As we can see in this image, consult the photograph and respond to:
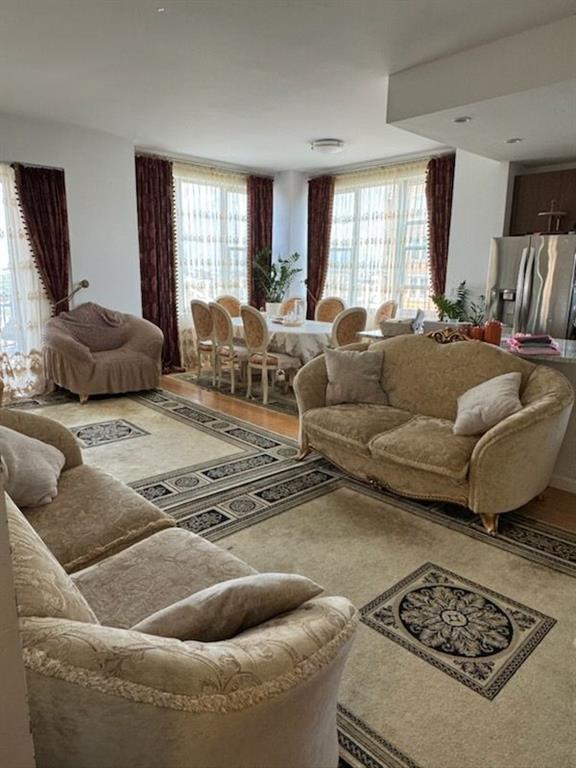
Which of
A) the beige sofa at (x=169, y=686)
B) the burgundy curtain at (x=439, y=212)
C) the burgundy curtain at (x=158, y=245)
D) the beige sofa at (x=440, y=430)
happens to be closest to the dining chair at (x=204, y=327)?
the burgundy curtain at (x=158, y=245)

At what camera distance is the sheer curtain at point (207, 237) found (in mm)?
7102

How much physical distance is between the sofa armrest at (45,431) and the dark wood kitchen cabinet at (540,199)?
5.23 meters

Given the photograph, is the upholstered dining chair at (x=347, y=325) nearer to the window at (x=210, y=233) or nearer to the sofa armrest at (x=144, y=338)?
the sofa armrest at (x=144, y=338)

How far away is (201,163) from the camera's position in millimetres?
7074

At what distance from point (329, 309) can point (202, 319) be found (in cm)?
176

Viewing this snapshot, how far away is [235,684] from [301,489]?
2577 mm

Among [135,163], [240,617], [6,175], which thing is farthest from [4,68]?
[240,617]

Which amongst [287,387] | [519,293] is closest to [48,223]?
[287,387]

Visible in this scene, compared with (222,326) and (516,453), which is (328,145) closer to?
(222,326)

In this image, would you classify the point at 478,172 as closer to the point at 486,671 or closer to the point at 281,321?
the point at 281,321

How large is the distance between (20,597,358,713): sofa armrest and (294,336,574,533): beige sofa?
81.1 inches

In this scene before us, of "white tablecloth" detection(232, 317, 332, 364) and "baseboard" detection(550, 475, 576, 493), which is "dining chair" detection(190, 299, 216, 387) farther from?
"baseboard" detection(550, 475, 576, 493)

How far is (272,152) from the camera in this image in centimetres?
659

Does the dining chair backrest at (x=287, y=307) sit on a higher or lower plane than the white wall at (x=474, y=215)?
lower
